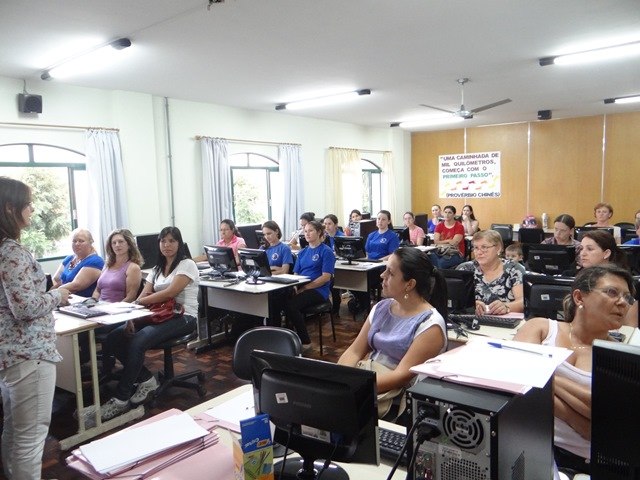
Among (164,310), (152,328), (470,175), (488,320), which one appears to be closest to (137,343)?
(152,328)

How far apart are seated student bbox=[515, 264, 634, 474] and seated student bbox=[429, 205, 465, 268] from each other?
185 inches

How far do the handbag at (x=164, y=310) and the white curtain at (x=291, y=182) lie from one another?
4279mm

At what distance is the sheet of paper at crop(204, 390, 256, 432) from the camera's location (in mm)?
1756

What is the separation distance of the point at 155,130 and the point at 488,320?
4.95 m

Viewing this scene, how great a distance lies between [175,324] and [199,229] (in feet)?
10.8

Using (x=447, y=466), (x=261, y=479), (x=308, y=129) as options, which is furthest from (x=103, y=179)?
(x=447, y=466)

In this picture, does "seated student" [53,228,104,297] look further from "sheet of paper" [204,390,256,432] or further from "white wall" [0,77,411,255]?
"sheet of paper" [204,390,256,432]

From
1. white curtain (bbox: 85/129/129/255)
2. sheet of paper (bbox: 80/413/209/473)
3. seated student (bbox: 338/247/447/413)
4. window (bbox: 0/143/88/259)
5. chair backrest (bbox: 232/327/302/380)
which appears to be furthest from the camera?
white curtain (bbox: 85/129/129/255)

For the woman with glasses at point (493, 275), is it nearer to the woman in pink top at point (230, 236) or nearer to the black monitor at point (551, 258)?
the black monitor at point (551, 258)

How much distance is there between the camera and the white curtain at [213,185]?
6.73 metres

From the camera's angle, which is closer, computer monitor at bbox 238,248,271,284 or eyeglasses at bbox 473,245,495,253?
eyeglasses at bbox 473,245,495,253

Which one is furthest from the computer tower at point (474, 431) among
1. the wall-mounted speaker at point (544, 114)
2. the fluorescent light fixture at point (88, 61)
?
the wall-mounted speaker at point (544, 114)

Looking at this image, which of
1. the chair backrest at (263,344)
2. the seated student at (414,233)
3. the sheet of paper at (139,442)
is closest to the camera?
the sheet of paper at (139,442)

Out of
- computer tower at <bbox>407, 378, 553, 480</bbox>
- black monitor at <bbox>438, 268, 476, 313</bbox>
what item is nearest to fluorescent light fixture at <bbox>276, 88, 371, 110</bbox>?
black monitor at <bbox>438, 268, 476, 313</bbox>
